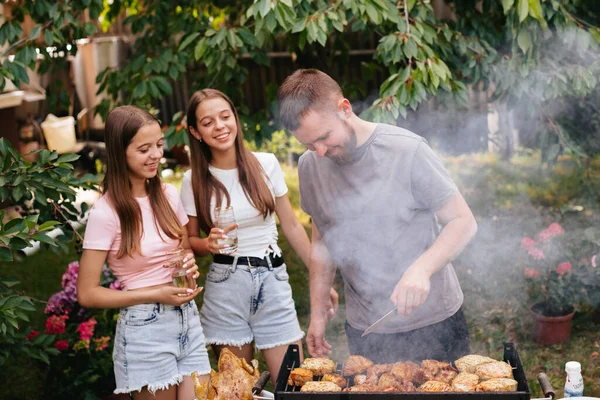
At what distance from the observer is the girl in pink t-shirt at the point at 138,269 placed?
3.24m

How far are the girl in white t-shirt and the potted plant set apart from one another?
2409 millimetres

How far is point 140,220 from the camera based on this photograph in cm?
330

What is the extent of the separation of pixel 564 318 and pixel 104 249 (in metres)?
3.53

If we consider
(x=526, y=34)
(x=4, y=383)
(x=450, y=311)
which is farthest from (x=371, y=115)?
(x=4, y=383)

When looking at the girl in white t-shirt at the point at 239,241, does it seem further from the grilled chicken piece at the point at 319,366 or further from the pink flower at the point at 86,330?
the pink flower at the point at 86,330

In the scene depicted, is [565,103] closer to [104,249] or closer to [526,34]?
[526,34]

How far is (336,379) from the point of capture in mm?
2789

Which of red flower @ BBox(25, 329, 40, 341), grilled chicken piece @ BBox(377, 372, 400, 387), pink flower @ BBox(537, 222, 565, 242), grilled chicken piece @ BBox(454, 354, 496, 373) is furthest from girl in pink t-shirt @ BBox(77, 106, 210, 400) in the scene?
pink flower @ BBox(537, 222, 565, 242)

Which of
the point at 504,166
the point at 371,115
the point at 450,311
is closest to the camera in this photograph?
the point at 450,311

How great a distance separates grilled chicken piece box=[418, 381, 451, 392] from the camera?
2.55 metres

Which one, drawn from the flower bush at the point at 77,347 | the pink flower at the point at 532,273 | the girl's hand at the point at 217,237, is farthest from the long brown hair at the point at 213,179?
the pink flower at the point at 532,273

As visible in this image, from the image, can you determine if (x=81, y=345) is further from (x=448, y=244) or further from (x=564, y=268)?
(x=564, y=268)

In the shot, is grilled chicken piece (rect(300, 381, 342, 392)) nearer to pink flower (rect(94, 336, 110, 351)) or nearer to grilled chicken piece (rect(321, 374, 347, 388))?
grilled chicken piece (rect(321, 374, 347, 388))

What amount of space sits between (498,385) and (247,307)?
4.76 ft
